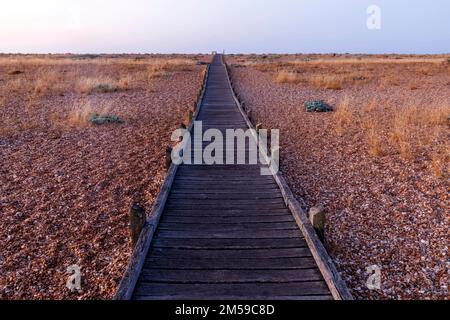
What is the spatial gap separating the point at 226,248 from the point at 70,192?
3.74 meters

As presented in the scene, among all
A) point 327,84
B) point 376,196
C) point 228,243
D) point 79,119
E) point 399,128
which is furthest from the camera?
point 327,84

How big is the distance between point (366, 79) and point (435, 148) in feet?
59.3

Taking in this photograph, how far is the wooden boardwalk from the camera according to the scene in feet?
11.8

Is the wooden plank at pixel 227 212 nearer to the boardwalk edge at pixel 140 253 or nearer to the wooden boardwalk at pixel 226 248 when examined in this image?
the wooden boardwalk at pixel 226 248

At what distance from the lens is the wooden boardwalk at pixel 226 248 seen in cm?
359

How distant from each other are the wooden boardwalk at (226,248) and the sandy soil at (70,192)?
2.18 feet

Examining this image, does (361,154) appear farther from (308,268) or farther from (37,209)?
(37,209)

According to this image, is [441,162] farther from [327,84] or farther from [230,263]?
[327,84]

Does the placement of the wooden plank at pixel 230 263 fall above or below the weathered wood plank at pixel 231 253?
below

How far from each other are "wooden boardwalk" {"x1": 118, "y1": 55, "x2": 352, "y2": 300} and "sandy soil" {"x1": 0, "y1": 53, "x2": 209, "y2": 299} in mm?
665

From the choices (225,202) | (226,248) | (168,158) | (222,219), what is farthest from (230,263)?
(168,158)

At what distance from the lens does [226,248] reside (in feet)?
14.1

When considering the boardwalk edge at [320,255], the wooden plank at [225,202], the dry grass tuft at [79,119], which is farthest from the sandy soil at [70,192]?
the boardwalk edge at [320,255]

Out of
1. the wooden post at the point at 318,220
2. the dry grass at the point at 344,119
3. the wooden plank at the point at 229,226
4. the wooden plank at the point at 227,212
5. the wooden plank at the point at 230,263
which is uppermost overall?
the dry grass at the point at 344,119
